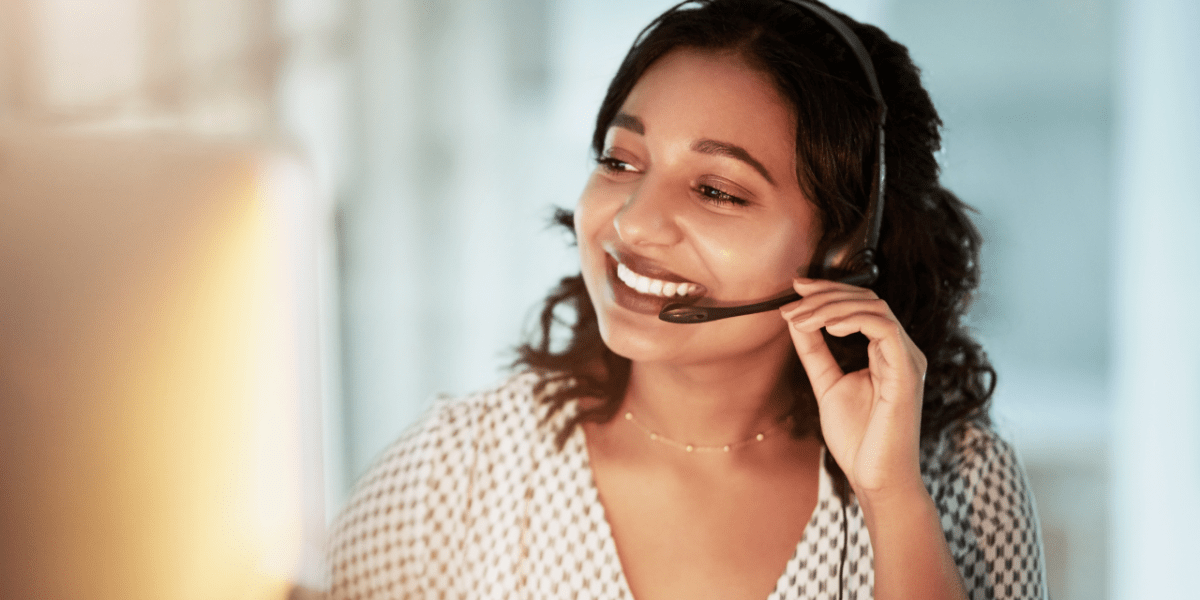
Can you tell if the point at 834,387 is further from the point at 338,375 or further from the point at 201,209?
the point at 338,375

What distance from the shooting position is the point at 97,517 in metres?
0.39

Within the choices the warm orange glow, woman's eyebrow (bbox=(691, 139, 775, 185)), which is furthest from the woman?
the warm orange glow

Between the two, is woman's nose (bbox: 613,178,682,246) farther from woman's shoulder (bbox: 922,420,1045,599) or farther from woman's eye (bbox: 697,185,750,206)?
woman's shoulder (bbox: 922,420,1045,599)

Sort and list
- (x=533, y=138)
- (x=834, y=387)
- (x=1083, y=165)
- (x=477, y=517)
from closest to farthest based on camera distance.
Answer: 1. (x=834, y=387)
2. (x=477, y=517)
3. (x=1083, y=165)
4. (x=533, y=138)

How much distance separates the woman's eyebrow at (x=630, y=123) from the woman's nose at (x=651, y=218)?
8cm

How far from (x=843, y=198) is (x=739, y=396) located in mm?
302

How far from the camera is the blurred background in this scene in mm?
1689

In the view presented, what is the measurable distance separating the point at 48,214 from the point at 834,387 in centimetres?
79

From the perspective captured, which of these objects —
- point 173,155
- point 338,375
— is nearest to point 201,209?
point 173,155

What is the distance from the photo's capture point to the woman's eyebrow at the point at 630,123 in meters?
0.94

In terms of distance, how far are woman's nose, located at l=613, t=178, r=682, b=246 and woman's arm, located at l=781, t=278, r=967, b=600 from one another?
159 millimetres

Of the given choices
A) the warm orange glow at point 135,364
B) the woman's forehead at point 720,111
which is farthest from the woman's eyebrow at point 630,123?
the warm orange glow at point 135,364

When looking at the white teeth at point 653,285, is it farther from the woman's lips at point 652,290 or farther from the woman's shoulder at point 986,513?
the woman's shoulder at point 986,513

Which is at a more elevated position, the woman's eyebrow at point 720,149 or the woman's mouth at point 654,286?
the woman's eyebrow at point 720,149
